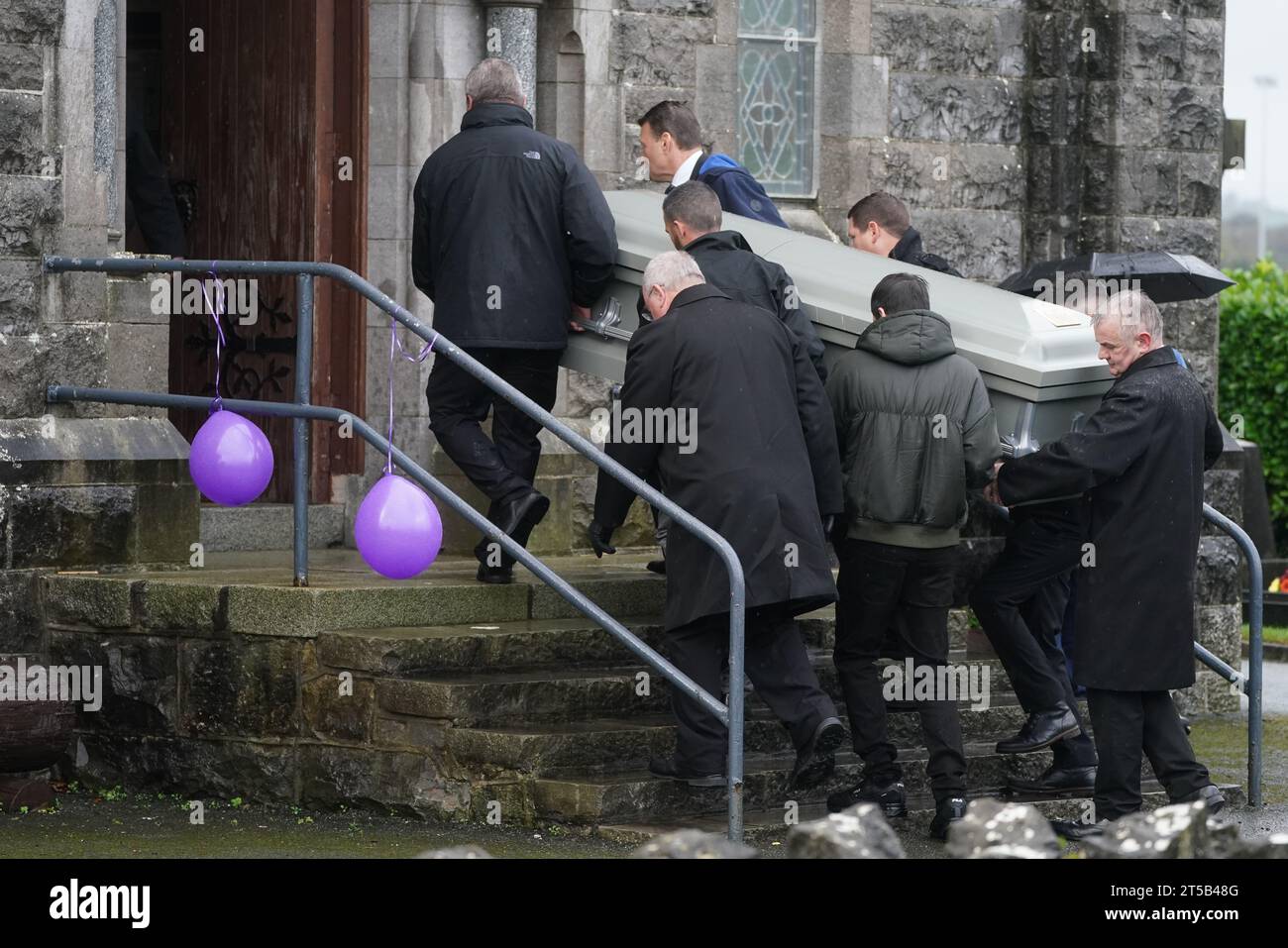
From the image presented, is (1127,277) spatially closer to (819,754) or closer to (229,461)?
(819,754)

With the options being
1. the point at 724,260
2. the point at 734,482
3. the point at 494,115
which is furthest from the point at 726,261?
the point at 494,115

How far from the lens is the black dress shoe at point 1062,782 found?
7316 mm

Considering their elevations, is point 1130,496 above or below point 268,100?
below

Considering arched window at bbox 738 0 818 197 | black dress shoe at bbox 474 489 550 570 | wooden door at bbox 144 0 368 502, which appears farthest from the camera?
arched window at bbox 738 0 818 197

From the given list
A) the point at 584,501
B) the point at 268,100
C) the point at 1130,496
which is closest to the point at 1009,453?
the point at 1130,496

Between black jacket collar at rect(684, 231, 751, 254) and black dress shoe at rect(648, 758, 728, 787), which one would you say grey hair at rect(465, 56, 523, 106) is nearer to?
black jacket collar at rect(684, 231, 751, 254)

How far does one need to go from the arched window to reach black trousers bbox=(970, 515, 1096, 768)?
3300 mm

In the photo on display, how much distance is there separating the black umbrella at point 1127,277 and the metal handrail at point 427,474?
2.24m

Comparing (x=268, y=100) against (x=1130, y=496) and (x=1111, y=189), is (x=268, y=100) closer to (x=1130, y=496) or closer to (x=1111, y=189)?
(x=1111, y=189)

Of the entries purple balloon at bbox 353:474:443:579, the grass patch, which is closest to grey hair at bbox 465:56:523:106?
purple balloon at bbox 353:474:443:579

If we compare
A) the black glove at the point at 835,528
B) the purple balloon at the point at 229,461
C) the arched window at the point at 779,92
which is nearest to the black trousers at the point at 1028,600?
the black glove at the point at 835,528

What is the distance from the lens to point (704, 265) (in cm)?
696

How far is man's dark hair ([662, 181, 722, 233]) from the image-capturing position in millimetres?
6973
